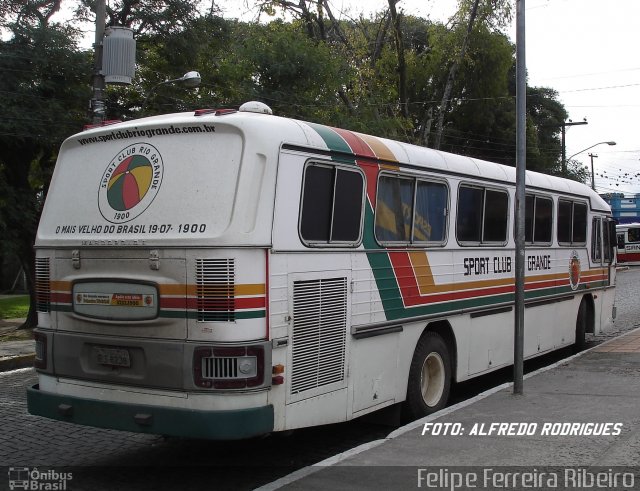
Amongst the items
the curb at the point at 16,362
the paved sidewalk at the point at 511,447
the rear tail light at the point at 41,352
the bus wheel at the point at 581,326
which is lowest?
the curb at the point at 16,362

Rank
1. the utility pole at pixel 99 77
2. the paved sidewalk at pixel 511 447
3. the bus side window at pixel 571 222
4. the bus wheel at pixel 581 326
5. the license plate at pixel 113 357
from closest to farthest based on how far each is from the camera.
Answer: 1. the paved sidewalk at pixel 511 447
2. the license plate at pixel 113 357
3. the bus side window at pixel 571 222
4. the bus wheel at pixel 581 326
5. the utility pole at pixel 99 77

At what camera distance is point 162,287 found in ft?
18.0

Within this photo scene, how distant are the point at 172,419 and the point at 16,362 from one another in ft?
24.2

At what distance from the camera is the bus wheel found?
12.2 metres

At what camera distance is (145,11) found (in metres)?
18.5

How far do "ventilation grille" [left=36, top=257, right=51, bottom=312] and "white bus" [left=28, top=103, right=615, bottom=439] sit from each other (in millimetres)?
20

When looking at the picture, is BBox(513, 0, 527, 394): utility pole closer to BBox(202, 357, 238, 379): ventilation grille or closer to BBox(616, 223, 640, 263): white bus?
BBox(202, 357, 238, 379): ventilation grille

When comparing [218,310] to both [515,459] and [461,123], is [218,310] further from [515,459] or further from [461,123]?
[461,123]

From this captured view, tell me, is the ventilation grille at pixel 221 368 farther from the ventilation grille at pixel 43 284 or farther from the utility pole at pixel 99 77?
the utility pole at pixel 99 77

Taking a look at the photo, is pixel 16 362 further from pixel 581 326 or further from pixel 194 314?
pixel 581 326

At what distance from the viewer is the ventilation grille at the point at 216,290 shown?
5.30 meters

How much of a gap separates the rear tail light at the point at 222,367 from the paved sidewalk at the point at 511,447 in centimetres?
76

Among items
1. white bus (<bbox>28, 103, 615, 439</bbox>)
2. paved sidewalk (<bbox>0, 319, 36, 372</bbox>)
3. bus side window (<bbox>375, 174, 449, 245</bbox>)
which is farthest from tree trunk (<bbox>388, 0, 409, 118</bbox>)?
white bus (<bbox>28, 103, 615, 439</bbox>)

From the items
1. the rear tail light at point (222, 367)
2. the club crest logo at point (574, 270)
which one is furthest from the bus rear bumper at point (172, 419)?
the club crest logo at point (574, 270)
